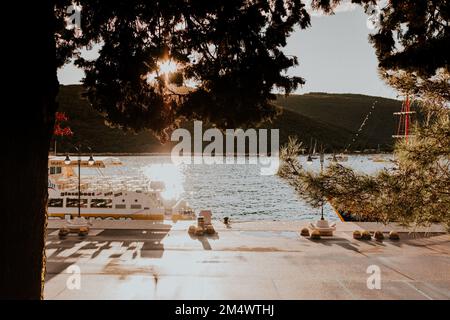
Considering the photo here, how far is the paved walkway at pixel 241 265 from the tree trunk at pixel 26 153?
303 inches

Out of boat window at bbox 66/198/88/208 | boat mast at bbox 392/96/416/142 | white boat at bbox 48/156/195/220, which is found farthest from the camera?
boat window at bbox 66/198/88/208

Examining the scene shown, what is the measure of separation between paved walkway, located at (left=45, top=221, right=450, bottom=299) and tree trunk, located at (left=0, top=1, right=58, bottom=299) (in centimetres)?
769

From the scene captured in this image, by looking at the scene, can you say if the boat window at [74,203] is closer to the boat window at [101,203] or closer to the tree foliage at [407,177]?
the boat window at [101,203]

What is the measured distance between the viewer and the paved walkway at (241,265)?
12.9 meters

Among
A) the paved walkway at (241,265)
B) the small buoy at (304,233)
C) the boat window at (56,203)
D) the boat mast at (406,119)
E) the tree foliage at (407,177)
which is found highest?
the boat mast at (406,119)

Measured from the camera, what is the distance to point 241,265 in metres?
16.6

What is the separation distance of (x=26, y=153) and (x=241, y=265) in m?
12.8

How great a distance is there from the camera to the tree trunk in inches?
181

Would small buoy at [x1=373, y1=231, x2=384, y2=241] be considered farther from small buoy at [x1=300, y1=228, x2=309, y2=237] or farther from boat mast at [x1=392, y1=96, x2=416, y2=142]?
boat mast at [x1=392, y1=96, x2=416, y2=142]

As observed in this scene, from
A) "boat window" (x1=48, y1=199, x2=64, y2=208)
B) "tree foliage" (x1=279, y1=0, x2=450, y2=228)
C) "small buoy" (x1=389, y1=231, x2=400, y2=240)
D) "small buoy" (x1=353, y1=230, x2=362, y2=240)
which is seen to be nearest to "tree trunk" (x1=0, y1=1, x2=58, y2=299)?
"tree foliage" (x1=279, y1=0, x2=450, y2=228)

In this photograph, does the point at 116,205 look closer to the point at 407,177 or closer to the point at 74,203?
the point at 74,203

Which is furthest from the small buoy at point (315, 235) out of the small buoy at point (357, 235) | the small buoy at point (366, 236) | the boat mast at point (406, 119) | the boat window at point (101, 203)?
the boat window at point (101, 203)

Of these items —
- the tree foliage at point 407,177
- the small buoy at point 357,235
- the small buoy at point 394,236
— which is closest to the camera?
the tree foliage at point 407,177

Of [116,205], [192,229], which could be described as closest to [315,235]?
[192,229]
